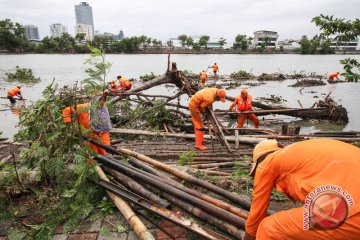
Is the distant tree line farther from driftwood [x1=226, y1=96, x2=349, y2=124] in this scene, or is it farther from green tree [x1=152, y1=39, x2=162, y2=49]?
driftwood [x1=226, y1=96, x2=349, y2=124]

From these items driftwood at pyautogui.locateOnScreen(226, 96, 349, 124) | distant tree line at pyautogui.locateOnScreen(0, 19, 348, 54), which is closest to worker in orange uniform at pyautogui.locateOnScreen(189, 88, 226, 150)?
driftwood at pyautogui.locateOnScreen(226, 96, 349, 124)

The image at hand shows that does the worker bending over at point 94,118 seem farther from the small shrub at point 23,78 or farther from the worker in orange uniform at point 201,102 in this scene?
the worker in orange uniform at point 201,102

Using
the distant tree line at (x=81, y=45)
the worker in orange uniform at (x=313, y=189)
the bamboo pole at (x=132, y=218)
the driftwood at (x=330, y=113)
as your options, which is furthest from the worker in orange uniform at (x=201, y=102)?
the distant tree line at (x=81, y=45)

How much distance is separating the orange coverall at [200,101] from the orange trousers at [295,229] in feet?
15.5

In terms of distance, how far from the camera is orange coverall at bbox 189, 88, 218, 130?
6.84 metres

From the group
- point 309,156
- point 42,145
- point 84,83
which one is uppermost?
point 84,83

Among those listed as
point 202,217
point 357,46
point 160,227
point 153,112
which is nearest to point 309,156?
point 202,217

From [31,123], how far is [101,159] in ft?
4.19

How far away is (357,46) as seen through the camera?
109 m

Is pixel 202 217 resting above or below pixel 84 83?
below

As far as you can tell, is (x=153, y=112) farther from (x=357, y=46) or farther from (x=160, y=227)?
(x=357, y=46)

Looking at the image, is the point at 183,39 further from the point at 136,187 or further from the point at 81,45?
the point at 136,187

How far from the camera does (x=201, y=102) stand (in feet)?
22.9

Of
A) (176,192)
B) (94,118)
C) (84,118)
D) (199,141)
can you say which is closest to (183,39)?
(199,141)
